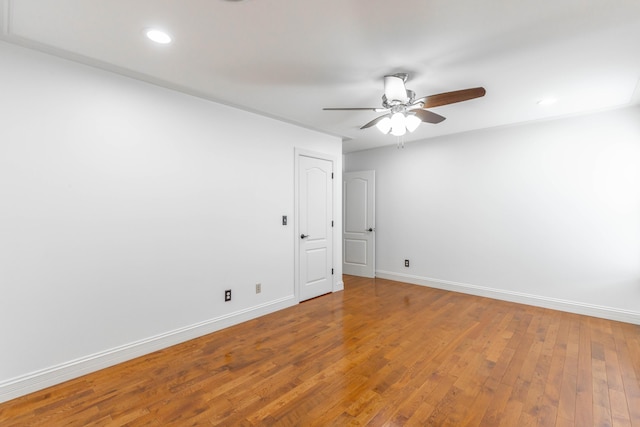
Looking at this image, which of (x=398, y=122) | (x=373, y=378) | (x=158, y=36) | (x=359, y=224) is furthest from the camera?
(x=359, y=224)

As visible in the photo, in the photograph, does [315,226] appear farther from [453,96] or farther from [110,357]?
[110,357]

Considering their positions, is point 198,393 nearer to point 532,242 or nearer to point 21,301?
point 21,301

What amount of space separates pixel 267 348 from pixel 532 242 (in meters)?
3.70

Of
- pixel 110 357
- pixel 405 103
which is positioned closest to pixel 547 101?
pixel 405 103

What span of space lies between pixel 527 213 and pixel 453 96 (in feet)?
8.53

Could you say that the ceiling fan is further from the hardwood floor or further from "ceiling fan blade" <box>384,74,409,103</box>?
the hardwood floor

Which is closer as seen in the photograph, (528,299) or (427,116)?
(427,116)

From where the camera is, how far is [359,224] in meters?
5.71

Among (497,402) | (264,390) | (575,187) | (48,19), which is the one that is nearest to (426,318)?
(497,402)

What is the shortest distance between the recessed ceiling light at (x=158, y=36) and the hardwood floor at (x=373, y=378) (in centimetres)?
248

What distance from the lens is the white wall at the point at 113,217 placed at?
2115mm

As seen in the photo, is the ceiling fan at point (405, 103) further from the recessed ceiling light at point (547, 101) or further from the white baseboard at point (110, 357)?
the white baseboard at point (110, 357)

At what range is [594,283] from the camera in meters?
3.62

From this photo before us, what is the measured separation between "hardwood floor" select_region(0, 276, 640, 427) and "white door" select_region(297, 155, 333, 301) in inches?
33.6
